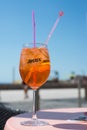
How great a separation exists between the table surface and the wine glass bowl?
60 mm

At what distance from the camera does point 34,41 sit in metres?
1.33

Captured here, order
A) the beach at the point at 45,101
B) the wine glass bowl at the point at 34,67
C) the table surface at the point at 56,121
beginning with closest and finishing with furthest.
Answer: the table surface at the point at 56,121 → the wine glass bowl at the point at 34,67 → the beach at the point at 45,101

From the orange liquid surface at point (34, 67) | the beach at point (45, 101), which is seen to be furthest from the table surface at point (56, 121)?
the beach at point (45, 101)

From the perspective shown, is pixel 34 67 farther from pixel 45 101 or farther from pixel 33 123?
pixel 45 101

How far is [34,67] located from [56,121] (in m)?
0.19

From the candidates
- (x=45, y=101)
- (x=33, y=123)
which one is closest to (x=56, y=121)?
(x=33, y=123)

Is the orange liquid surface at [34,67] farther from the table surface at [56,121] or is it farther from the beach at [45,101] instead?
the beach at [45,101]

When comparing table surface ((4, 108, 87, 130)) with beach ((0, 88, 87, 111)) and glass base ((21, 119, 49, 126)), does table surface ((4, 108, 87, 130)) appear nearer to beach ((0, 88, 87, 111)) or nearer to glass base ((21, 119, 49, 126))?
glass base ((21, 119, 49, 126))

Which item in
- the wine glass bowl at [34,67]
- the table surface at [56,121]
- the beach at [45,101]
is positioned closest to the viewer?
the table surface at [56,121]

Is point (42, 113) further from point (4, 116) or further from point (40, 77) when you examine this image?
point (4, 116)

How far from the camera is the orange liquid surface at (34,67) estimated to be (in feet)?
4.14

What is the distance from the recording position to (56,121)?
1294 mm

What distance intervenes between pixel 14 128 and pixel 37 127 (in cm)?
7

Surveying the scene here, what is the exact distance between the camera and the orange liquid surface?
1.26 meters
